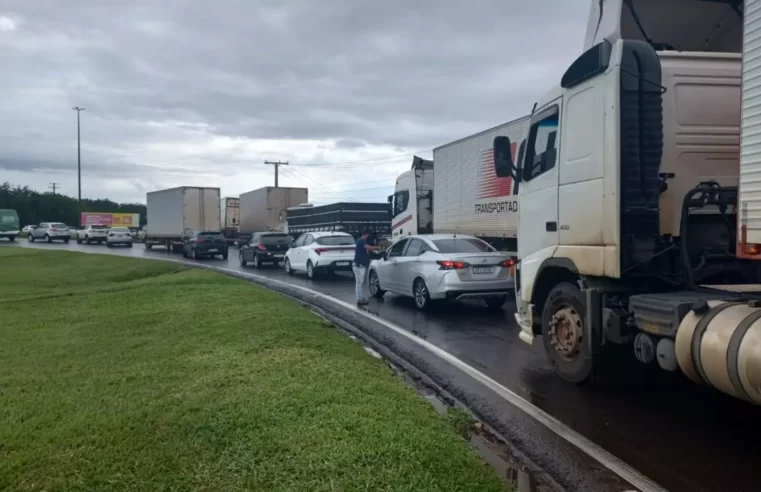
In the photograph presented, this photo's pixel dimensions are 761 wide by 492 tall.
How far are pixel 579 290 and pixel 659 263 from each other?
0.85 metres

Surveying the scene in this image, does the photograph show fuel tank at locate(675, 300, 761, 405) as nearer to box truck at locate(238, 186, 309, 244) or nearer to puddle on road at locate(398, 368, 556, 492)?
puddle on road at locate(398, 368, 556, 492)

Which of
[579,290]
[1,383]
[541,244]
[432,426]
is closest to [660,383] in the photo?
[579,290]

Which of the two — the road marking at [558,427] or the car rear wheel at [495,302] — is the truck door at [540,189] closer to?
the road marking at [558,427]

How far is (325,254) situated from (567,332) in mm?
14028

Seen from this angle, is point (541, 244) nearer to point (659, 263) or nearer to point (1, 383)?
point (659, 263)

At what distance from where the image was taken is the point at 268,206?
40.0m

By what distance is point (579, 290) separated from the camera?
20.7 ft

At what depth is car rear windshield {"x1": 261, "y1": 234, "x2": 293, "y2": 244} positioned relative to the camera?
85.5 feet

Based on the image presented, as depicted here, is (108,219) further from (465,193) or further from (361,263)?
(361,263)

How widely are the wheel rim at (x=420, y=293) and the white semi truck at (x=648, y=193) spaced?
5.67 metres

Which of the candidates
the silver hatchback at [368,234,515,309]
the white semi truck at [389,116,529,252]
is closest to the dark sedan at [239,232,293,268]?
the white semi truck at [389,116,529,252]

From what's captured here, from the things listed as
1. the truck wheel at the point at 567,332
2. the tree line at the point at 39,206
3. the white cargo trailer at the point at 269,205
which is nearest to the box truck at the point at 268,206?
the white cargo trailer at the point at 269,205

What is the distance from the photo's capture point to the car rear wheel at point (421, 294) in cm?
1238

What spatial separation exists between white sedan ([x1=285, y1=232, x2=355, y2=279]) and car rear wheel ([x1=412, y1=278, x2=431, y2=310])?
7.37 metres
